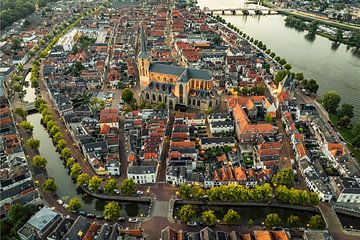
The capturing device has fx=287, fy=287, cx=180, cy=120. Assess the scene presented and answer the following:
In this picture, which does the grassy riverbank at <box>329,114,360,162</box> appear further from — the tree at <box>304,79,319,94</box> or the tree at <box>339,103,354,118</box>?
the tree at <box>304,79,319,94</box>

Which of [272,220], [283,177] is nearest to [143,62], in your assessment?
[283,177]

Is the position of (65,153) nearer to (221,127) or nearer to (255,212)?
(221,127)

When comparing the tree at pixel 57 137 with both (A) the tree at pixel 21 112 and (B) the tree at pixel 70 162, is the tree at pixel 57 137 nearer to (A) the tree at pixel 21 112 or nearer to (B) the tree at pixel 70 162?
(B) the tree at pixel 70 162

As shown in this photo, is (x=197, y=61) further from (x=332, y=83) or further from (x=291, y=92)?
(x=332, y=83)

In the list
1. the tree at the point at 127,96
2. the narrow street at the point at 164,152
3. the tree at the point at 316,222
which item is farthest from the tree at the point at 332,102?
the tree at the point at 127,96

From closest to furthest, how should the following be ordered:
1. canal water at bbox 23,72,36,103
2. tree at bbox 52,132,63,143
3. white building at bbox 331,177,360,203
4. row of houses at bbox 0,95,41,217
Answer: row of houses at bbox 0,95,41,217, white building at bbox 331,177,360,203, tree at bbox 52,132,63,143, canal water at bbox 23,72,36,103

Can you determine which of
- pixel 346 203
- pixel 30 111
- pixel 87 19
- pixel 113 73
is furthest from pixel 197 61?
pixel 87 19

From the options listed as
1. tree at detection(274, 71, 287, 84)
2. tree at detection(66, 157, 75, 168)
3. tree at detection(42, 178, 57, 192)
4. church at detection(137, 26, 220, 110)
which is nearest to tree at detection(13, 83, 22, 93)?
church at detection(137, 26, 220, 110)
